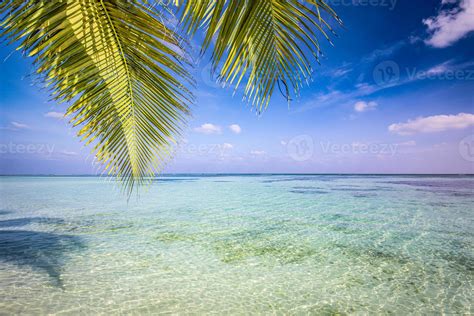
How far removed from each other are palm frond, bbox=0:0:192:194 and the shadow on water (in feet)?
13.2

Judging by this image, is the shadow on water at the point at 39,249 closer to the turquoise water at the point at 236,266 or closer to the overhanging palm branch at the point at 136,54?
the turquoise water at the point at 236,266

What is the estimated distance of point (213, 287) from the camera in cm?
458

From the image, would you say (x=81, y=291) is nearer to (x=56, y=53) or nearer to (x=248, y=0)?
(x=56, y=53)

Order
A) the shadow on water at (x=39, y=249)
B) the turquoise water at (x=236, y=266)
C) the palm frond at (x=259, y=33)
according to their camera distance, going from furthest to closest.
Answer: the shadow on water at (x=39, y=249) → the turquoise water at (x=236, y=266) → the palm frond at (x=259, y=33)

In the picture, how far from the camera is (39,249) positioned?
6.47 meters

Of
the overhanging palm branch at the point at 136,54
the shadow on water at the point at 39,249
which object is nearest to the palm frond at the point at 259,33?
the overhanging palm branch at the point at 136,54

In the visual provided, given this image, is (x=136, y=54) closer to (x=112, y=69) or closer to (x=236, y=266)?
(x=112, y=69)

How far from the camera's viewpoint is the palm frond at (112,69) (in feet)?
4.72

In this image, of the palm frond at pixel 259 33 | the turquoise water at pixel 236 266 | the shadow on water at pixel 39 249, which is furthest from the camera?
the shadow on water at pixel 39 249

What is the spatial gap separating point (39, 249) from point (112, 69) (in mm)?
6942

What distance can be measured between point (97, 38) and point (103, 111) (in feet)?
1.62

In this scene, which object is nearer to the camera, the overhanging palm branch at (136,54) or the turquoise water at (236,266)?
the overhanging palm branch at (136,54)

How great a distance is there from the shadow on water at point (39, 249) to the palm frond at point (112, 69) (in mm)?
4016

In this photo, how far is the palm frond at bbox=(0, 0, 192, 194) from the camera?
1438mm
